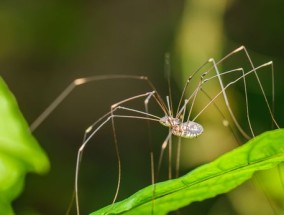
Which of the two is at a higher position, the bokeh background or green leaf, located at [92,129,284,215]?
green leaf, located at [92,129,284,215]

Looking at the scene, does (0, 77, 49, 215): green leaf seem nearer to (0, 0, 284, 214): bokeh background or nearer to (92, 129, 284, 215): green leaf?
(92, 129, 284, 215): green leaf

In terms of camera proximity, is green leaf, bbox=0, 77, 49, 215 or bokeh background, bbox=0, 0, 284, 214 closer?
green leaf, bbox=0, 77, 49, 215

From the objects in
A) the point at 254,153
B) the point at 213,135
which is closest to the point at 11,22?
the point at 213,135

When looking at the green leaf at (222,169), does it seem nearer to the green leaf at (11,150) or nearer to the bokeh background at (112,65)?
the green leaf at (11,150)

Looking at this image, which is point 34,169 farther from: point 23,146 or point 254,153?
point 254,153

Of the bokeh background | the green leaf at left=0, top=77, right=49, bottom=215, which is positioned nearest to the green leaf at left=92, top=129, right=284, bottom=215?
the green leaf at left=0, top=77, right=49, bottom=215

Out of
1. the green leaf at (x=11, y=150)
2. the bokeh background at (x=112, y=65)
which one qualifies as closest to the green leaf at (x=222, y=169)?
the green leaf at (x=11, y=150)
